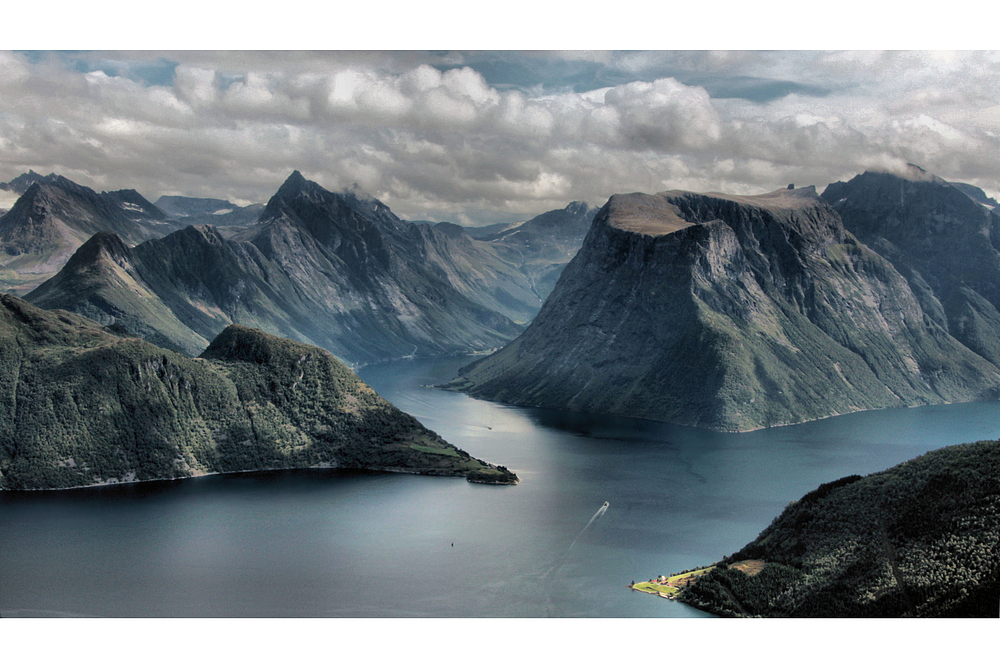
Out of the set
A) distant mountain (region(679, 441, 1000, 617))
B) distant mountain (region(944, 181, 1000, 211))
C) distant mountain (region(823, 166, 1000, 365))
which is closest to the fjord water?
distant mountain (region(679, 441, 1000, 617))

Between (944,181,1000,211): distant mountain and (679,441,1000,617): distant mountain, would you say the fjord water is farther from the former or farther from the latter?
(944,181,1000,211): distant mountain

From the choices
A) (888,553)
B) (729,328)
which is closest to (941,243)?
(729,328)

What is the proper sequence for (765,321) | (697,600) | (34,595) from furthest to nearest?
(765,321) < (34,595) < (697,600)

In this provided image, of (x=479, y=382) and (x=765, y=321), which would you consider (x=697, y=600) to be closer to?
(x=765, y=321)

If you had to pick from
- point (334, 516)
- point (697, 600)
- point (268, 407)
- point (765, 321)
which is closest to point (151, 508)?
point (334, 516)

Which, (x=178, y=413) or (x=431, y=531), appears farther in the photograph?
(x=178, y=413)

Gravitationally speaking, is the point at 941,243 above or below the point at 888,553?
above

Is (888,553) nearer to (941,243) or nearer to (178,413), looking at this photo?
(178,413)
